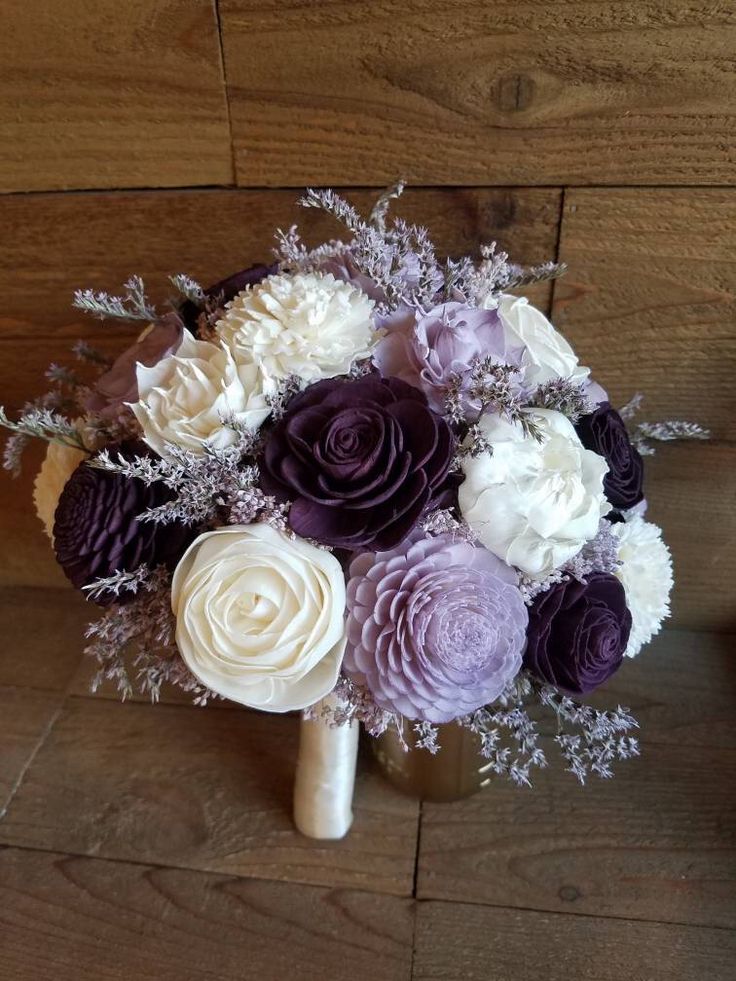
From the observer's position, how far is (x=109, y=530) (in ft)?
1.93

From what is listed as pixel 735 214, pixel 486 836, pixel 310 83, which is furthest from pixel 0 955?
pixel 735 214

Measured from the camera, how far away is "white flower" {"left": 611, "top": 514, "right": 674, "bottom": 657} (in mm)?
706

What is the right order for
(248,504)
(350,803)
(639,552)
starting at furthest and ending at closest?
(350,803) → (639,552) → (248,504)

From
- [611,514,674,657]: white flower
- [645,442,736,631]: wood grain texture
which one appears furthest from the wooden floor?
[611,514,674,657]: white flower

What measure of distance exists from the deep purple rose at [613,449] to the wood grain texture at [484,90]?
0.85 feet

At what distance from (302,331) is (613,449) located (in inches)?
10.9

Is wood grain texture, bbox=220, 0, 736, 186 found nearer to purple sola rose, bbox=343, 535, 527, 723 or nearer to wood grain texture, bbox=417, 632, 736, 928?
purple sola rose, bbox=343, 535, 527, 723

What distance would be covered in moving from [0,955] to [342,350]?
63 centimetres

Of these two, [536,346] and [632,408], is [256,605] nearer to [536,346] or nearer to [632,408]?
[536,346]

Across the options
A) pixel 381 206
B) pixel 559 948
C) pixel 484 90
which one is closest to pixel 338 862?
pixel 559 948

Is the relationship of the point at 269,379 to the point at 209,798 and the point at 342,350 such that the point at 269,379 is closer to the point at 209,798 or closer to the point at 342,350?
the point at 342,350

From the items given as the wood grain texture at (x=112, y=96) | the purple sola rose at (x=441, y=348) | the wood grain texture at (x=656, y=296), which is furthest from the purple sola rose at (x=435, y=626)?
the wood grain texture at (x=112, y=96)

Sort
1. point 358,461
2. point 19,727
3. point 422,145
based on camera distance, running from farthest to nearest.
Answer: point 19,727 → point 422,145 → point 358,461

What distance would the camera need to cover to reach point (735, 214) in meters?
0.76
